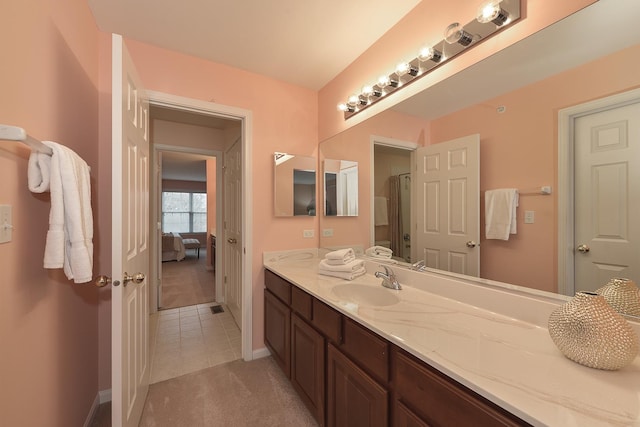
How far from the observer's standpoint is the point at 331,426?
4.13 ft

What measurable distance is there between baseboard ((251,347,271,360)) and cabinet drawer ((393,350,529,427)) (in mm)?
1607

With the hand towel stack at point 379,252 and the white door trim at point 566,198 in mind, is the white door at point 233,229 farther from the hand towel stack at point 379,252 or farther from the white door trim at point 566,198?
the white door trim at point 566,198

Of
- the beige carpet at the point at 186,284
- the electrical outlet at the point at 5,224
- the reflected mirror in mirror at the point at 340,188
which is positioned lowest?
the beige carpet at the point at 186,284

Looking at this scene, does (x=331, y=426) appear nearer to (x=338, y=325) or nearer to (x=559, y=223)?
(x=338, y=325)

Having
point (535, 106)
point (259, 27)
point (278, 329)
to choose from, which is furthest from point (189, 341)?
point (535, 106)

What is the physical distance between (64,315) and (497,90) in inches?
91.1

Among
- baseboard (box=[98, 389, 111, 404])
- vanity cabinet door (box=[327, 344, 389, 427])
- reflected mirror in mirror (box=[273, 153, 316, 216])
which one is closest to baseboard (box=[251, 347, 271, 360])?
baseboard (box=[98, 389, 111, 404])

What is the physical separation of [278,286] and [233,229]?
1.40 m

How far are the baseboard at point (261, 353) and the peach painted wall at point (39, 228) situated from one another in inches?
41.8

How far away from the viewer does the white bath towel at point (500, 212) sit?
111 centimetres

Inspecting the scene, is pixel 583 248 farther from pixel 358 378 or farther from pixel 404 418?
pixel 358 378

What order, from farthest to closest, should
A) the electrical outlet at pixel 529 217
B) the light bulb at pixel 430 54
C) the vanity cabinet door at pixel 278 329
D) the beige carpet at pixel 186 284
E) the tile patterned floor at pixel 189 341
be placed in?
1. the beige carpet at pixel 186 284
2. the tile patterned floor at pixel 189 341
3. the vanity cabinet door at pixel 278 329
4. the light bulb at pixel 430 54
5. the electrical outlet at pixel 529 217

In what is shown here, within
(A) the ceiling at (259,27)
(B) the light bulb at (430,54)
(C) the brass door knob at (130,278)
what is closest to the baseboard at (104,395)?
(C) the brass door knob at (130,278)

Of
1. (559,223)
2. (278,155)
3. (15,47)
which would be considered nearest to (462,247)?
(559,223)
